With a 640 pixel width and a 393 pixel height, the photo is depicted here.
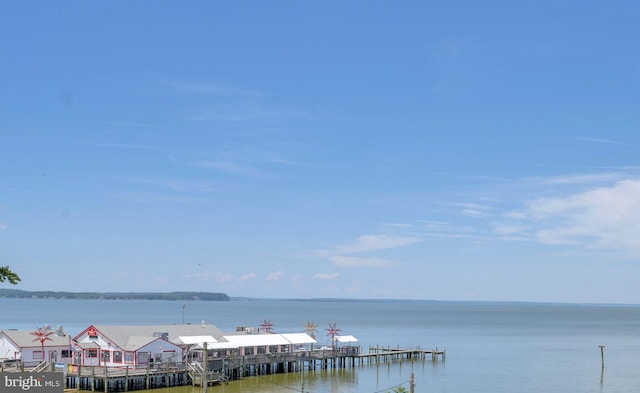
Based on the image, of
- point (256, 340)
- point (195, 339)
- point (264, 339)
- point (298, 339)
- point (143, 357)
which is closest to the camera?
point (143, 357)

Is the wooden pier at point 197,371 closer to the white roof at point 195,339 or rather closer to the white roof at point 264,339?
the white roof at point 264,339

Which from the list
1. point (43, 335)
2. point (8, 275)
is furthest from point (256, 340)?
point (8, 275)

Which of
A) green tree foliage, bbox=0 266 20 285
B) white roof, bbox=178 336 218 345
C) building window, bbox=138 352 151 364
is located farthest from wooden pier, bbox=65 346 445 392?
green tree foliage, bbox=0 266 20 285

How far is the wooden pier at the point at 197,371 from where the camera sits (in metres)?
68.4

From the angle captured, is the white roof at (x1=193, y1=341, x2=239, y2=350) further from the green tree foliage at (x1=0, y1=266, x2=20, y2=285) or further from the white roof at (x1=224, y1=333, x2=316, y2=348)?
the green tree foliage at (x1=0, y1=266, x2=20, y2=285)

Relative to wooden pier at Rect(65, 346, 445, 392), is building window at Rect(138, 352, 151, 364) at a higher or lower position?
higher

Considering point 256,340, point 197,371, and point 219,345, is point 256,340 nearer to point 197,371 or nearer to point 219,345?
point 219,345

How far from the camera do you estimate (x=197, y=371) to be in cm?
7275

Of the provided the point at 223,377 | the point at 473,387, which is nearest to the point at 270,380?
the point at 223,377

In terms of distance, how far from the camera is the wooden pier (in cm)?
6838

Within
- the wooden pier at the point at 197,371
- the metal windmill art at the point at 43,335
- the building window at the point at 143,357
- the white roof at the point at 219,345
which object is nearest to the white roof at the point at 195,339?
the white roof at the point at 219,345

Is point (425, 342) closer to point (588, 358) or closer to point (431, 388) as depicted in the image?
point (588, 358)

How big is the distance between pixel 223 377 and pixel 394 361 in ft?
107

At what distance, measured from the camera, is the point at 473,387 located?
8038cm
